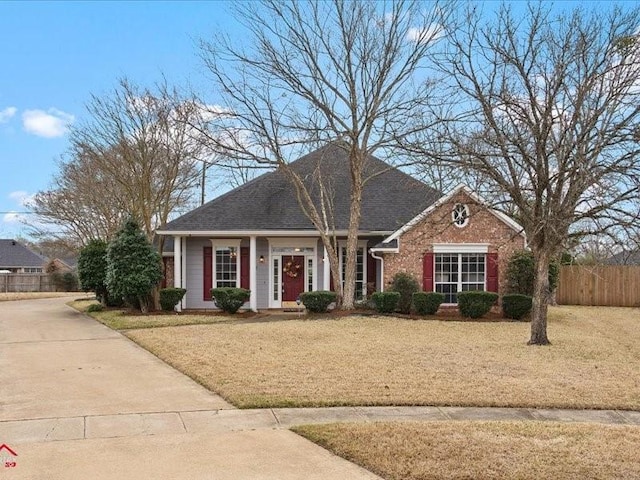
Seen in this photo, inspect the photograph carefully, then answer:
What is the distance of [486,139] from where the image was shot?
12.7m

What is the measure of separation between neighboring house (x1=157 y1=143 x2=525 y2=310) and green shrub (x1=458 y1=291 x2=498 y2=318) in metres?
1.41

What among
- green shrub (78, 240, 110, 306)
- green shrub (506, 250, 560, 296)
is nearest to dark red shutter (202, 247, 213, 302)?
green shrub (78, 240, 110, 306)

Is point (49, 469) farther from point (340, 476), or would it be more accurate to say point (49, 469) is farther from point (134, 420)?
point (340, 476)

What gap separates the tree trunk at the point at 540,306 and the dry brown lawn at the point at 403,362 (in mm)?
375

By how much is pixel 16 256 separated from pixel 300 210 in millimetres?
48351

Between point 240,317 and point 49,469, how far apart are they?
13776 mm

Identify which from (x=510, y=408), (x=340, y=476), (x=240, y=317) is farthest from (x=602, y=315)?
(x=340, y=476)

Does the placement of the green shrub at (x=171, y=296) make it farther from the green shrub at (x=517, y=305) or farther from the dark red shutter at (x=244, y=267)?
the green shrub at (x=517, y=305)

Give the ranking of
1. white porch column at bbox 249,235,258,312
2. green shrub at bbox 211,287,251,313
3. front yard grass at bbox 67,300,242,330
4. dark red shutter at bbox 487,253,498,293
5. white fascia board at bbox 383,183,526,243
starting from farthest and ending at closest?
white porch column at bbox 249,235,258,312
dark red shutter at bbox 487,253,498,293
green shrub at bbox 211,287,251,313
white fascia board at bbox 383,183,526,243
front yard grass at bbox 67,300,242,330

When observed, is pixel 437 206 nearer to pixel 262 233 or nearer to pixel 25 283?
pixel 262 233

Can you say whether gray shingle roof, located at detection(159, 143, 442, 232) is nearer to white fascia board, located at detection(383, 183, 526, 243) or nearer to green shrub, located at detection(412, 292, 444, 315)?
white fascia board, located at detection(383, 183, 526, 243)

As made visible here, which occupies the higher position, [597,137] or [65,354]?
[597,137]

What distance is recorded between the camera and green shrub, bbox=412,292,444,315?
1856 cm

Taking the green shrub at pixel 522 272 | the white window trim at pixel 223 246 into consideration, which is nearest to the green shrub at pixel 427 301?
the green shrub at pixel 522 272
